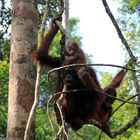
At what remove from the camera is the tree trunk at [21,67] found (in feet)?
8.29

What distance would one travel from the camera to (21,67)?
8.62 feet

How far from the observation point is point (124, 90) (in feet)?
28.4

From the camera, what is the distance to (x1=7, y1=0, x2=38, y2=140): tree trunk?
253 cm

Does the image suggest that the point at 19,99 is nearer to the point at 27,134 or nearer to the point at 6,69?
the point at 27,134

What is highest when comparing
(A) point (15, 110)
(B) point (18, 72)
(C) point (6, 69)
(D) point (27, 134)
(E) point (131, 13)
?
(E) point (131, 13)

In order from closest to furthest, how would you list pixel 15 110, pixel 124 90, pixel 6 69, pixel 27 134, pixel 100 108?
pixel 27 134, pixel 15 110, pixel 100 108, pixel 6 69, pixel 124 90

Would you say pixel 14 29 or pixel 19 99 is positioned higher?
pixel 14 29

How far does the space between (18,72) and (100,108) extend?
1329 millimetres

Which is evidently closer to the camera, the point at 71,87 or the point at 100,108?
the point at 71,87

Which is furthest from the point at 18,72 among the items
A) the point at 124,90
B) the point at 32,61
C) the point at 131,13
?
the point at 131,13

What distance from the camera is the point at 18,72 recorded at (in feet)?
8.57

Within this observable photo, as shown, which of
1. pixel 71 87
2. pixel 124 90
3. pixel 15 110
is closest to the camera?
pixel 15 110

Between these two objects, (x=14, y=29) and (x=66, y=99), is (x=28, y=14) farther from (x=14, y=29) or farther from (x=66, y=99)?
(x=66, y=99)

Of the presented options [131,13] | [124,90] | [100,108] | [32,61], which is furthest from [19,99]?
[131,13]
